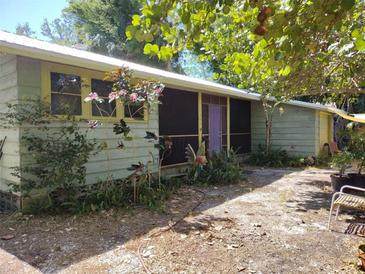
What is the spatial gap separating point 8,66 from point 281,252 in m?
4.97

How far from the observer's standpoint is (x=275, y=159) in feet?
36.6

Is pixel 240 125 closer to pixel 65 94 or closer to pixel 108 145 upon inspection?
pixel 108 145

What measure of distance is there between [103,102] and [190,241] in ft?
11.5

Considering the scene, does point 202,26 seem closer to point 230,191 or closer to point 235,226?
point 235,226

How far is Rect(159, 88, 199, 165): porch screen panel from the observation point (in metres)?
8.00

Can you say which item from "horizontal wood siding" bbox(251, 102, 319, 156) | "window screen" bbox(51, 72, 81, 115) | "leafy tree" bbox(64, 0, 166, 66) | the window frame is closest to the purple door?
"horizontal wood siding" bbox(251, 102, 319, 156)

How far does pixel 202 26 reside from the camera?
195 centimetres

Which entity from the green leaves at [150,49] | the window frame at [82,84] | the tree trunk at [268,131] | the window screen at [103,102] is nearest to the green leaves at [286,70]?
the green leaves at [150,49]

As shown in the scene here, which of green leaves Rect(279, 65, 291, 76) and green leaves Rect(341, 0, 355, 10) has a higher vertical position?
green leaves Rect(341, 0, 355, 10)

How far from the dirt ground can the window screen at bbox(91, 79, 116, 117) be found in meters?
2.16

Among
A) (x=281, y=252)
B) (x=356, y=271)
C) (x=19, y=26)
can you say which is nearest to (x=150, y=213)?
(x=281, y=252)

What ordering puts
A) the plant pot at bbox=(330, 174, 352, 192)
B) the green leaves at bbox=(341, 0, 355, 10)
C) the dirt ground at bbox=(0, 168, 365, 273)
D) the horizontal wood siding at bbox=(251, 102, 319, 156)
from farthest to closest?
the horizontal wood siding at bbox=(251, 102, 319, 156) < the plant pot at bbox=(330, 174, 352, 192) < the dirt ground at bbox=(0, 168, 365, 273) < the green leaves at bbox=(341, 0, 355, 10)

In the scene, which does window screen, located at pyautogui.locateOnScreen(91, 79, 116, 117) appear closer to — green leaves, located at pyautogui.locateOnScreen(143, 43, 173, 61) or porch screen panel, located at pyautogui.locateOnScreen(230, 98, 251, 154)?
green leaves, located at pyautogui.locateOnScreen(143, 43, 173, 61)

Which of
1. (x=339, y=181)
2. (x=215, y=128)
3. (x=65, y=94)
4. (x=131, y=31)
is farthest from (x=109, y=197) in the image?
(x=215, y=128)
